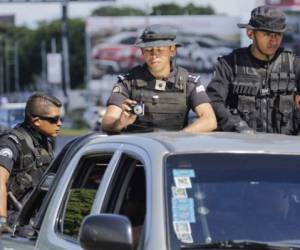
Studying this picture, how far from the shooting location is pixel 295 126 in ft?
24.7

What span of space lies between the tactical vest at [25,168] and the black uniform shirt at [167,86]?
1.11 metres

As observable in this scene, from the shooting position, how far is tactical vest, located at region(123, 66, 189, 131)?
707 cm

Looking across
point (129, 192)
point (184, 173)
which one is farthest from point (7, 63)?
point (184, 173)

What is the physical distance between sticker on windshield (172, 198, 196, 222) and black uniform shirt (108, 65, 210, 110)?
6.80 ft

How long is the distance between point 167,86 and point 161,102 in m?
0.15

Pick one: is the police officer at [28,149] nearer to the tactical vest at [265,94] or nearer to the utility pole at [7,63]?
the tactical vest at [265,94]

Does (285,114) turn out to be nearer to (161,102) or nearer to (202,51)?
(161,102)

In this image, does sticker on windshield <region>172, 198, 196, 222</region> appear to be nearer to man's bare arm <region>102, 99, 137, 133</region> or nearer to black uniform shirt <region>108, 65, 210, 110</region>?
man's bare arm <region>102, 99, 137, 133</region>

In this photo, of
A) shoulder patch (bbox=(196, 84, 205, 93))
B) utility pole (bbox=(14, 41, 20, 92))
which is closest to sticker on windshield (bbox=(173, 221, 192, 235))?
shoulder patch (bbox=(196, 84, 205, 93))

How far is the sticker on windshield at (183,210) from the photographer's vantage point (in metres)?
4.96

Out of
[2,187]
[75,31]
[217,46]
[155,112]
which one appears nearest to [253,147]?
[155,112]

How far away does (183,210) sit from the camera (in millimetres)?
5004

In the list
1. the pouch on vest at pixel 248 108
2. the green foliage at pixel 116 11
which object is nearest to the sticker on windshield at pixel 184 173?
the pouch on vest at pixel 248 108

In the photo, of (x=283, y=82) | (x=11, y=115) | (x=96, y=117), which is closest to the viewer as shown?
(x=283, y=82)
